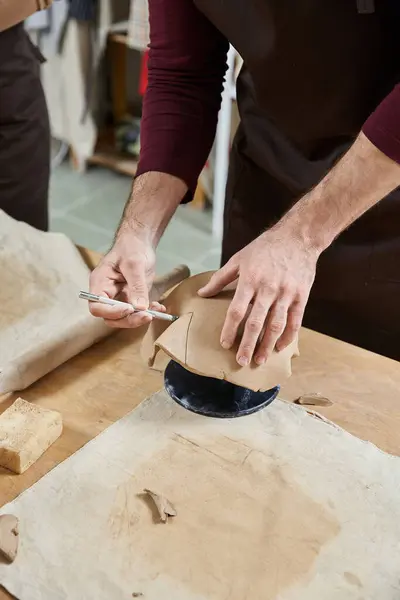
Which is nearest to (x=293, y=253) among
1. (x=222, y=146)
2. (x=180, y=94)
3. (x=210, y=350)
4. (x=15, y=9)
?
(x=210, y=350)

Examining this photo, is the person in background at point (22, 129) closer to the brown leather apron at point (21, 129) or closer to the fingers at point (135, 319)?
the brown leather apron at point (21, 129)

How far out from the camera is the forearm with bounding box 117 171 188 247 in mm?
1264

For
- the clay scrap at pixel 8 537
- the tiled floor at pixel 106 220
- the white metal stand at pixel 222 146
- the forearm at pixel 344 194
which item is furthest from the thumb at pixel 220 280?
the tiled floor at pixel 106 220

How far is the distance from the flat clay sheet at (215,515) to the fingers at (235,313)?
15 cm

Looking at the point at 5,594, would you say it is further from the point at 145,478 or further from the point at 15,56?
the point at 15,56

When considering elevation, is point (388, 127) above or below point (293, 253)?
above

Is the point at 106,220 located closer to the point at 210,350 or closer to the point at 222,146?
the point at 222,146

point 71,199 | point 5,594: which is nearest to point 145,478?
point 5,594

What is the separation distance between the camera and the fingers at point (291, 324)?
1048 mm

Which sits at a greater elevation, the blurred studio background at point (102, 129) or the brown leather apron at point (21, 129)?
the brown leather apron at point (21, 129)

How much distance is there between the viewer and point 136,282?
1.15 m

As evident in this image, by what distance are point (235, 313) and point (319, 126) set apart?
0.45 m

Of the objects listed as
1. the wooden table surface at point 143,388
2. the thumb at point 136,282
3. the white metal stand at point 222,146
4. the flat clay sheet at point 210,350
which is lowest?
the white metal stand at point 222,146

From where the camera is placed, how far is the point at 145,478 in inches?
39.2
